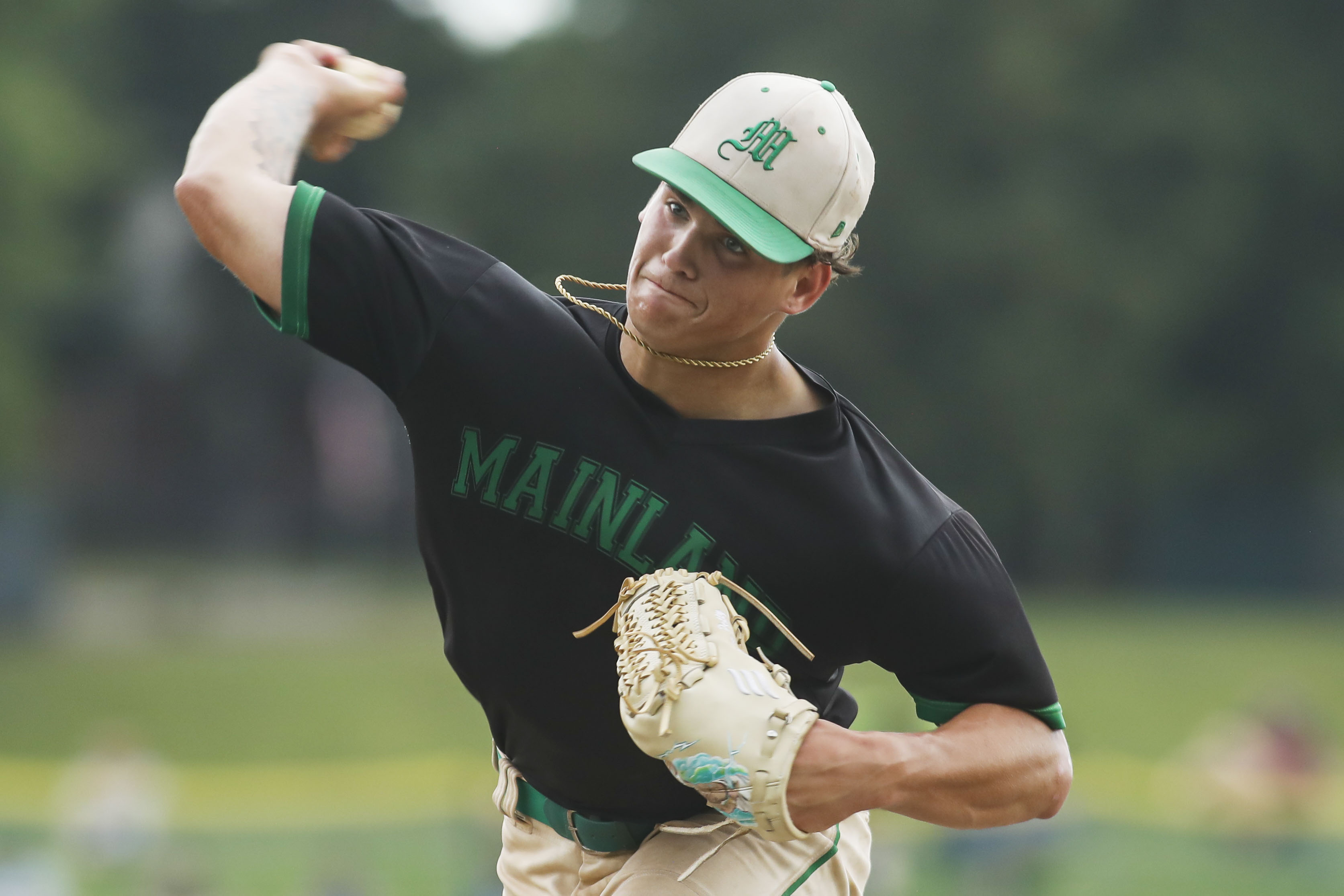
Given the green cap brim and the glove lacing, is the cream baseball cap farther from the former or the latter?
the glove lacing

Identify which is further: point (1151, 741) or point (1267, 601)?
point (1267, 601)

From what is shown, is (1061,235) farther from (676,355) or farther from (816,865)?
(676,355)

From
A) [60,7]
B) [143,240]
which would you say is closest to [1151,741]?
[60,7]

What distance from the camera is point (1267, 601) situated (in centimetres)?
2869

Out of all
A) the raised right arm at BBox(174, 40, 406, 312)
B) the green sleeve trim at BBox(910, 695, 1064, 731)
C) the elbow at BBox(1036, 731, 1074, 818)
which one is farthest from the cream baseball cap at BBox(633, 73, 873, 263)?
the elbow at BBox(1036, 731, 1074, 818)

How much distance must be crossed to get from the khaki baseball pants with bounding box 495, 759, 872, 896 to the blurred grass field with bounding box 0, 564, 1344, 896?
11.4 feet

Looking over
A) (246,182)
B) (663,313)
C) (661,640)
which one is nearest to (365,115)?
(246,182)

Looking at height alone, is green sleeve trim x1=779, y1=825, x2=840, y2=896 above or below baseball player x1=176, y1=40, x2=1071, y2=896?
below

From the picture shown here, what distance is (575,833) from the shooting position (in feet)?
12.0

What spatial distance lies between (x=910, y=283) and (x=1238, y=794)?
17517 mm

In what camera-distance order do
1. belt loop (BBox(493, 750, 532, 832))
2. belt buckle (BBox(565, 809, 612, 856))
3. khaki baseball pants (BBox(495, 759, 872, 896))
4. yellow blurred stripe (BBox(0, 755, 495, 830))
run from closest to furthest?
Result: khaki baseball pants (BBox(495, 759, 872, 896)) < belt buckle (BBox(565, 809, 612, 856)) < belt loop (BBox(493, 750, 532, 832)) < yellow blurred stripe (BBox(0, 755, 495, 830))

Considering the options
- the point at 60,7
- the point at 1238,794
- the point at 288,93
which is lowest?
the point at 1238,794

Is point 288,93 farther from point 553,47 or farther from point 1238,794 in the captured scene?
point 553,47

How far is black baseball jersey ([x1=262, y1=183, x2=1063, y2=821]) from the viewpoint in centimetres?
327
